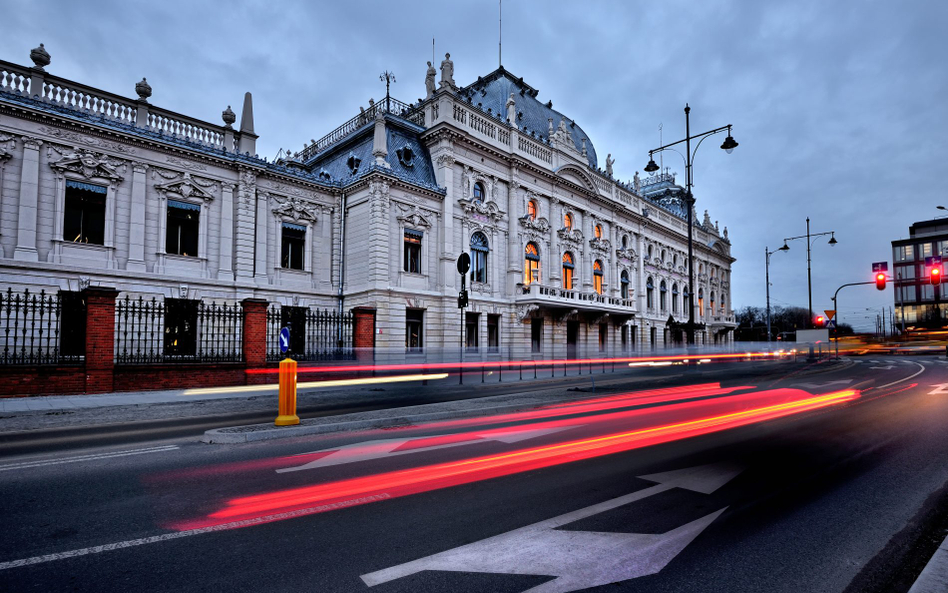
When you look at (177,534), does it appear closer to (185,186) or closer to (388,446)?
(388,446)

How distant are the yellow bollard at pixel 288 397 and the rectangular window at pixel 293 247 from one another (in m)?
17.6

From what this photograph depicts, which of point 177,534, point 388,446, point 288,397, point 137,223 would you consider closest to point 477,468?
point 388,446

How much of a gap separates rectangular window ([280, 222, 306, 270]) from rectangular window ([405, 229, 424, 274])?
18.2ft

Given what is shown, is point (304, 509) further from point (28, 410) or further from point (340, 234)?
point (340, 234)

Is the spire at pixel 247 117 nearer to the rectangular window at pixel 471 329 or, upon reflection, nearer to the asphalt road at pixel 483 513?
the rectangular window at pixel 471 329

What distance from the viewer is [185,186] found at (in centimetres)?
2214

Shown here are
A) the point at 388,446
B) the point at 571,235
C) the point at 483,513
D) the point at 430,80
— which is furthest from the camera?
the point at 571,235

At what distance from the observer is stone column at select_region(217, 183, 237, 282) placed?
23125 mm

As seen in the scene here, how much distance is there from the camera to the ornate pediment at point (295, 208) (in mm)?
25397

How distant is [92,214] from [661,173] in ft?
199

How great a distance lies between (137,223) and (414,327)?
1359 centimetres

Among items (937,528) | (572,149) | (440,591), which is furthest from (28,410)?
(572,149)

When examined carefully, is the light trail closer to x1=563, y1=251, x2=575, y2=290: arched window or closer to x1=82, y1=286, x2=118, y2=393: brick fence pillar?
x1=82, y1=286, x2=118, y2=393: brick fence pillar

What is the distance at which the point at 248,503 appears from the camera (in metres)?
5.05
